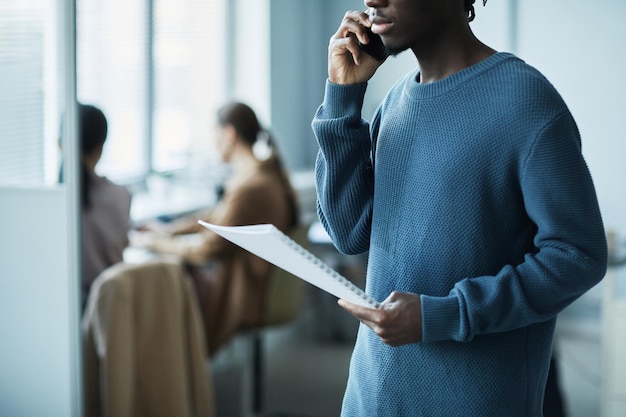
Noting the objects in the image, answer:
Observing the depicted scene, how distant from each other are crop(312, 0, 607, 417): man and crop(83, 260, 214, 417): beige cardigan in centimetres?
136

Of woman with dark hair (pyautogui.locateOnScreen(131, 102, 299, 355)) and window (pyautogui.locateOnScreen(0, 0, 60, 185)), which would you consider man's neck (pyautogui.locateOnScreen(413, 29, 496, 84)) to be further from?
woman with dark hair (pyautogui.locateOnScreen(131, 102, 299, 355))

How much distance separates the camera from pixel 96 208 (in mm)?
2387

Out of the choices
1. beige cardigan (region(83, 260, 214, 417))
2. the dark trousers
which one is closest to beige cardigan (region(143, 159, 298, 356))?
beige cardigan (region(83, 260, 214, 417))

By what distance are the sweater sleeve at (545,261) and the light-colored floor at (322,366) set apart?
140cm

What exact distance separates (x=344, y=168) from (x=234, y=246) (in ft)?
6.25

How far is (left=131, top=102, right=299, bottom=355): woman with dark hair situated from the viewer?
3010 millimetres

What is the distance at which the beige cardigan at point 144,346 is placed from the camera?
2.39 m

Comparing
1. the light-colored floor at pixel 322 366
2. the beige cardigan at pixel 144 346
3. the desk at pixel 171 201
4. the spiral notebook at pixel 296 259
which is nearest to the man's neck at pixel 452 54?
the spiral notebook at pixel 296 259

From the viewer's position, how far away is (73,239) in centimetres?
230

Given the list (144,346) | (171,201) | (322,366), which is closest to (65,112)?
(144,346)

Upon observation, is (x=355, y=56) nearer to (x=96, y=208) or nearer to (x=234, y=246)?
(x=96, y=208)

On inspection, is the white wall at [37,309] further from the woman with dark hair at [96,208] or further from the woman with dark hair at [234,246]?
the woman with dark hair at [234,246]

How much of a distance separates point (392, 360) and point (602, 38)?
1.27 m

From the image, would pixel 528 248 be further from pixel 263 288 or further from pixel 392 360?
pixel 263 288
